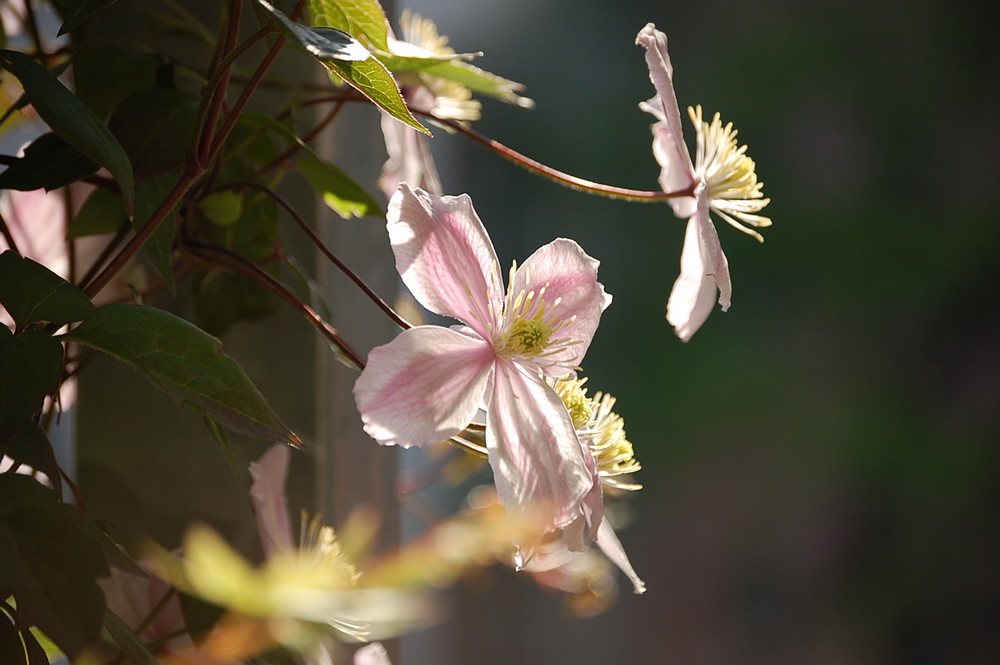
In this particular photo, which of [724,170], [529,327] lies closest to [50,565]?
[529,327]

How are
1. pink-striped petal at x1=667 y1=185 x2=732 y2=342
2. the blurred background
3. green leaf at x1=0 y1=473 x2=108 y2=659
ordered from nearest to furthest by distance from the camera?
1. green leaf at x1=0 y1=473 x2=108 y2=659
2. pink-striped petal at x1=667 y1=185 x2=732 y2=342
3. the blurred background

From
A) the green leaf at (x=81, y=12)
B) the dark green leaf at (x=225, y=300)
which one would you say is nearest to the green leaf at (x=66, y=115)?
the green leaf at (x=81, y=12)

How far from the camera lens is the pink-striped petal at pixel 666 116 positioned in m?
0.27

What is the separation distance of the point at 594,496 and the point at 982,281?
1.35 m

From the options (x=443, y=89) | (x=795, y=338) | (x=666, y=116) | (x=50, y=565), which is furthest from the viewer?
(x=795, y=338)

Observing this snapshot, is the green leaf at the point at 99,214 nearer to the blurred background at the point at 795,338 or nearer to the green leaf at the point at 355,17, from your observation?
the green leaf at the point at 355,17

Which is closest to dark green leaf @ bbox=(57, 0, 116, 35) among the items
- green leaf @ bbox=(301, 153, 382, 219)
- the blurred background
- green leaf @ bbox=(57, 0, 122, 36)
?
green leaf @ bbox=(57, 0, 122, 36)

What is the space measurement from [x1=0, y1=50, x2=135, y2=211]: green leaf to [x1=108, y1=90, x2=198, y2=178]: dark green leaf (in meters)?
0.04

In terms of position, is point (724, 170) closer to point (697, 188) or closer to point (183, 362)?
point (697, 188)

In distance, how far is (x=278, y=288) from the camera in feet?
0.85

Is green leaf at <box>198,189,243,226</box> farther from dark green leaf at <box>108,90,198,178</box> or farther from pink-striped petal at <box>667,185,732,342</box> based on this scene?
pink-striped petal at <box>667,185,732,342</box>

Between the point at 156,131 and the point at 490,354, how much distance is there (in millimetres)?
115

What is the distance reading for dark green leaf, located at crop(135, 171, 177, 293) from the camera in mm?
245

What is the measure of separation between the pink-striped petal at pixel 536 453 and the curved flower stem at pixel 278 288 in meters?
0.05
